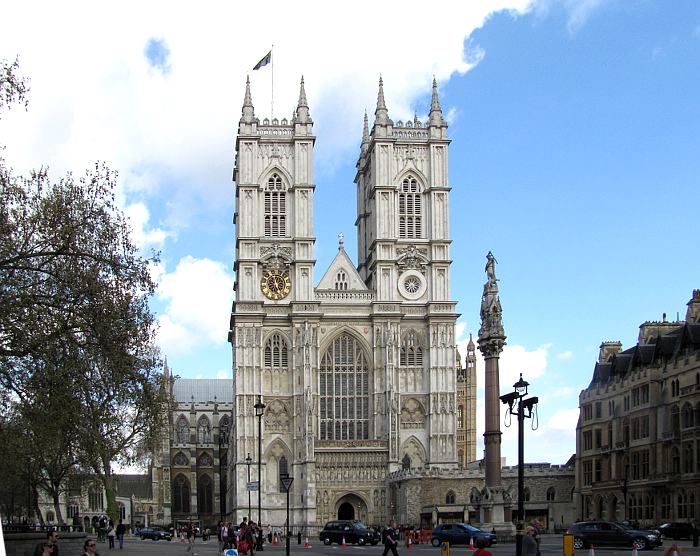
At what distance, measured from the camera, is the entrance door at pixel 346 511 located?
9325cm

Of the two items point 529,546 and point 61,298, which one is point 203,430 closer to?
point 61,298

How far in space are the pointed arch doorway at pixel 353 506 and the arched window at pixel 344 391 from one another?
5.03 metres

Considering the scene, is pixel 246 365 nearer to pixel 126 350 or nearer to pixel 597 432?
pixel 597 432

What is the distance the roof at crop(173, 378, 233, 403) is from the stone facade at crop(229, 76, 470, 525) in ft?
164

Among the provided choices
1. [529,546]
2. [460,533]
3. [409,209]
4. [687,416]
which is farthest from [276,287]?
[529,546]

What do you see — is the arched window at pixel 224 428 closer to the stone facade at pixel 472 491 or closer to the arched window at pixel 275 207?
the arched window at pixel 275 207

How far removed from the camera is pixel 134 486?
155m

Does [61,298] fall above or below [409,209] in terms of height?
below

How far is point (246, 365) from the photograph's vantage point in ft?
307

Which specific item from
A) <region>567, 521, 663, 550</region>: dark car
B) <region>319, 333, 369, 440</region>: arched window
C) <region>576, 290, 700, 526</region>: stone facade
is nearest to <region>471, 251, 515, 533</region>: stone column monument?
<region>567, 521, 663, 550</region>: dark car

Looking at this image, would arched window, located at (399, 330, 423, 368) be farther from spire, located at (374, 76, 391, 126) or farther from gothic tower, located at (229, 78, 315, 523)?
spire, located at (374, 76, 391, 126)

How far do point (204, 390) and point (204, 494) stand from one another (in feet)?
67.5

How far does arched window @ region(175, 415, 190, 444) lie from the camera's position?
439ft

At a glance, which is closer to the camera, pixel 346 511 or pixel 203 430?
pixel 346 511
